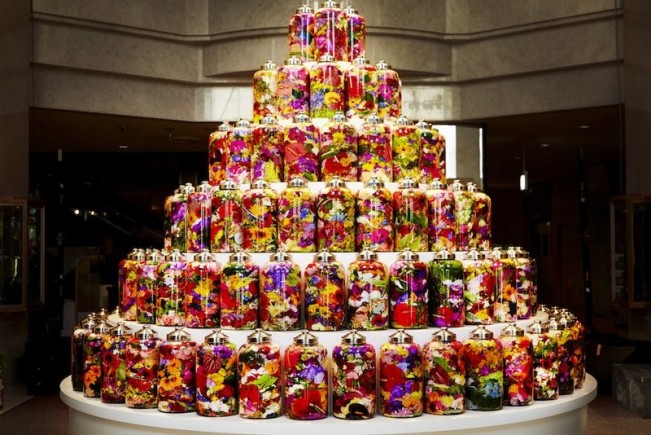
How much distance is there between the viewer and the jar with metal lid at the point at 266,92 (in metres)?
4.32

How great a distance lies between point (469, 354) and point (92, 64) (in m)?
6.20

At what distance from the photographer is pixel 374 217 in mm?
3676

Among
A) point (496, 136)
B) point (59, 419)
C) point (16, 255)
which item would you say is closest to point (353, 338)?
point (59, 419)

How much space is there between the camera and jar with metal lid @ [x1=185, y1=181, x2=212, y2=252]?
3.86 m

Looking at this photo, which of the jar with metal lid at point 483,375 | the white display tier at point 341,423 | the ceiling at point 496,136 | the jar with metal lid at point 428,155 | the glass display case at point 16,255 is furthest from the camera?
the ceiling at point 496,136

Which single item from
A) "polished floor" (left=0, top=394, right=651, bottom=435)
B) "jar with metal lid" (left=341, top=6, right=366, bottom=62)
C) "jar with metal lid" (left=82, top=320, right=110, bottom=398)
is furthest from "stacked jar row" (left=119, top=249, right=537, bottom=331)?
"polished floor" (left=0, top=394, right=651, bottom=435)

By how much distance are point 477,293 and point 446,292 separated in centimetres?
18

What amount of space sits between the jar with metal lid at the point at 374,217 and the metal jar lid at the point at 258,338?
2.03 ft

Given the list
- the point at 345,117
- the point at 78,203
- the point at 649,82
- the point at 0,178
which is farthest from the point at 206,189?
the point at 78,203

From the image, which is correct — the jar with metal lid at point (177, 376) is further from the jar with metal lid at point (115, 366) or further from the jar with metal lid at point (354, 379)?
the jar with metal lid at point (354, 379)

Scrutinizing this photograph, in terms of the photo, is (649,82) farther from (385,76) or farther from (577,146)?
(385,76)

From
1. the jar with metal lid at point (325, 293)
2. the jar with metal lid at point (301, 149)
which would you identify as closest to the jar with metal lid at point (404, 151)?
the jar with metal lid at point (301, 149)

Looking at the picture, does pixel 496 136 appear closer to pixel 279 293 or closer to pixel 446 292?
pixel 446 292

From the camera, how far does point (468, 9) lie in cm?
877
